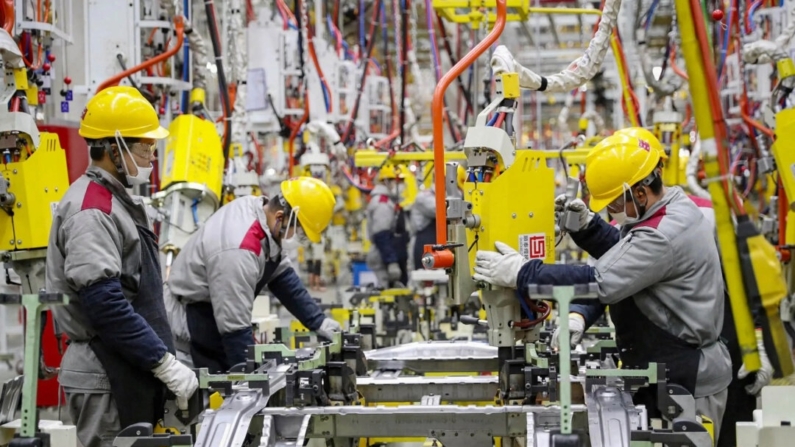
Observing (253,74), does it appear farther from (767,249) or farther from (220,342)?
(767,249)

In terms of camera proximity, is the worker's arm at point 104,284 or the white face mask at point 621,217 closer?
the worker's arm at point 104,284

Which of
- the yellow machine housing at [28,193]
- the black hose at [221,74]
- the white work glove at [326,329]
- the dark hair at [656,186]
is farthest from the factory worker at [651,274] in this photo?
the black hose at [221,74]

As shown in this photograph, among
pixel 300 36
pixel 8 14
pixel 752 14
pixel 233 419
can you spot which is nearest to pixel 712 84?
pixel 233 419

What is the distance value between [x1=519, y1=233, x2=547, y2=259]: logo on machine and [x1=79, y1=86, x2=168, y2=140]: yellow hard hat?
1.40 meters

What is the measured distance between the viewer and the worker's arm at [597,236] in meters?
4.33

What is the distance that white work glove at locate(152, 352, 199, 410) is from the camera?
3604mm

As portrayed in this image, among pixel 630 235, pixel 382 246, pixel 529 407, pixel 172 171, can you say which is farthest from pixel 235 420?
pixel 382 246

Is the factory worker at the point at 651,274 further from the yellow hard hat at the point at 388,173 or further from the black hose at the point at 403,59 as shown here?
the yellow hard hat at the point at 388,173

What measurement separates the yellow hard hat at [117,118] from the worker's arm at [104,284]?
37 cm

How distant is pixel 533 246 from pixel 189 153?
2.77 metres

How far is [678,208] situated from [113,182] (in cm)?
203

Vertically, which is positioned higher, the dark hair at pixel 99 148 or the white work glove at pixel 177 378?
the dark hair at pixel 99 148

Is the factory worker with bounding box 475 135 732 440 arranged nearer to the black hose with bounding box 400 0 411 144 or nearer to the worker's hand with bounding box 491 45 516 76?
the worker's hand with bounding box 491 45 516 76

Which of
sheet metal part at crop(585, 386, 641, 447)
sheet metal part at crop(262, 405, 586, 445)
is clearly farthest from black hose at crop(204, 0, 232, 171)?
sheet metal part at crop(585, 386, 641, 447)
